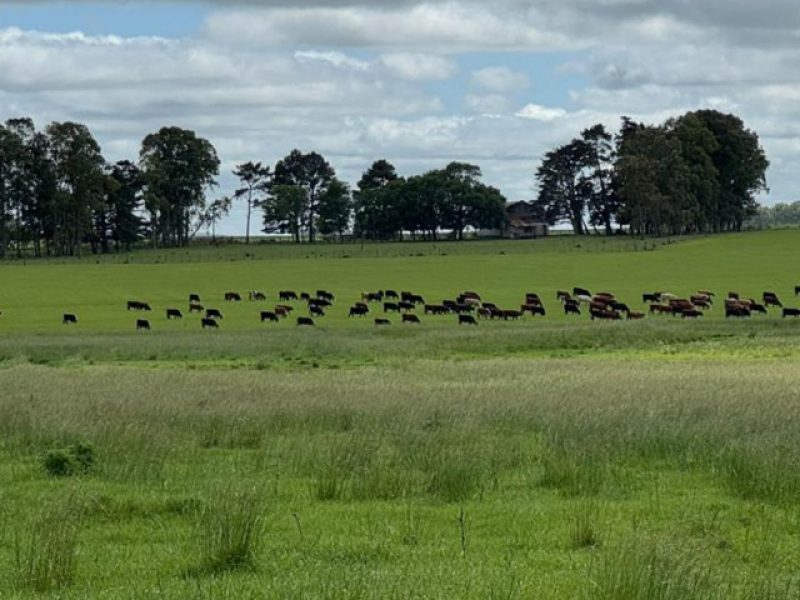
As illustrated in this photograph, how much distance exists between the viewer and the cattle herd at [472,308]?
5691cm

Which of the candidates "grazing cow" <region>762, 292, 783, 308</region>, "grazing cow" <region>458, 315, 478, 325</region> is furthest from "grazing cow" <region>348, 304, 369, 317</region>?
"grazing cow" <region>762, 292, 783, 308</region>

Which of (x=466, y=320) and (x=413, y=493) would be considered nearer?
(x=413, y=493)

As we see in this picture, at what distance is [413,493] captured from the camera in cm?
1227

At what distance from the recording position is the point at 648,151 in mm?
140750

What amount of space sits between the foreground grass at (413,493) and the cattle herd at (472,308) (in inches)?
1377

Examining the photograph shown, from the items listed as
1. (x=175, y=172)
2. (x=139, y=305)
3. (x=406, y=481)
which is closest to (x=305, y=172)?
(x=175, y=172)

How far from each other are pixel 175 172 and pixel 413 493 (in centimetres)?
14509

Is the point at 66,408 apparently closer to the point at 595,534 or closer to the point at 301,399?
the point at 301,399

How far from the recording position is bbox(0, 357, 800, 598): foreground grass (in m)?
8.89

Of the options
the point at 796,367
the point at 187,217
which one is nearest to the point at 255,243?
the point at 187,217

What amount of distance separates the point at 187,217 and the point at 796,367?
135017 millimetres

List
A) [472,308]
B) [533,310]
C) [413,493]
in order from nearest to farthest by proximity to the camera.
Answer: [413,493] → [533,310] → [472,308]

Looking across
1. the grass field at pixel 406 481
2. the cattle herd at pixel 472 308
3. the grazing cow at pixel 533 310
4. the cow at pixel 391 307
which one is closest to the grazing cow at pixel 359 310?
the cattle herd at pixel 472 308

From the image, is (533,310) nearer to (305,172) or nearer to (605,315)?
(605,315)
